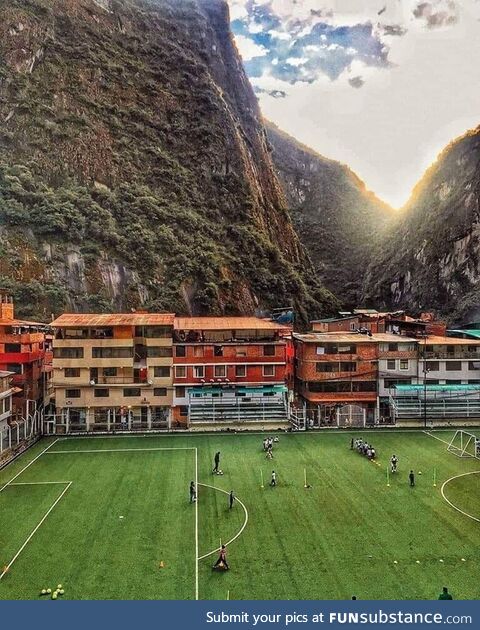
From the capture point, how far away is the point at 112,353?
53938 millimetres

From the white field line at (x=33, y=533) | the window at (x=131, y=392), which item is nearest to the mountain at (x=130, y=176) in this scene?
the window at (x=131, y=392)

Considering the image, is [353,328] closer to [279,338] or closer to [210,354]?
[279,338]

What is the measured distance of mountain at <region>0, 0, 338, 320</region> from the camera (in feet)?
319

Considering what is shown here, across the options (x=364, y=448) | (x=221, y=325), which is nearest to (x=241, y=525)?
(x=364, y=448)

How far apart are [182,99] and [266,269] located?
174 ft

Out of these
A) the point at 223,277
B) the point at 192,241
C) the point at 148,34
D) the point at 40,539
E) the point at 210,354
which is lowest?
the point at 40,539

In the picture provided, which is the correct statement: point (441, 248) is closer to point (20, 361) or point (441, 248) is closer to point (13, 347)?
point (20, 361)

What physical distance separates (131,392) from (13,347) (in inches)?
502

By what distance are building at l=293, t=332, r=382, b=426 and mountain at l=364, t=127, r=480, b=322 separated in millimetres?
76853

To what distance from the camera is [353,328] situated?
7581cm

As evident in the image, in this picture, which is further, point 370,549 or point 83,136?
point 83,136

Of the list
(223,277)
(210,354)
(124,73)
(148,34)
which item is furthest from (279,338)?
(148,34)

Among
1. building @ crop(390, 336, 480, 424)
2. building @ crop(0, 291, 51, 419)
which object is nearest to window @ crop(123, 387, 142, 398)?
building @ crop(0, 291, 51, 419)

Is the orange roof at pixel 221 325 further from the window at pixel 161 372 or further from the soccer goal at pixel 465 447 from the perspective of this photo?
the soccer goal at pixel 465 447
